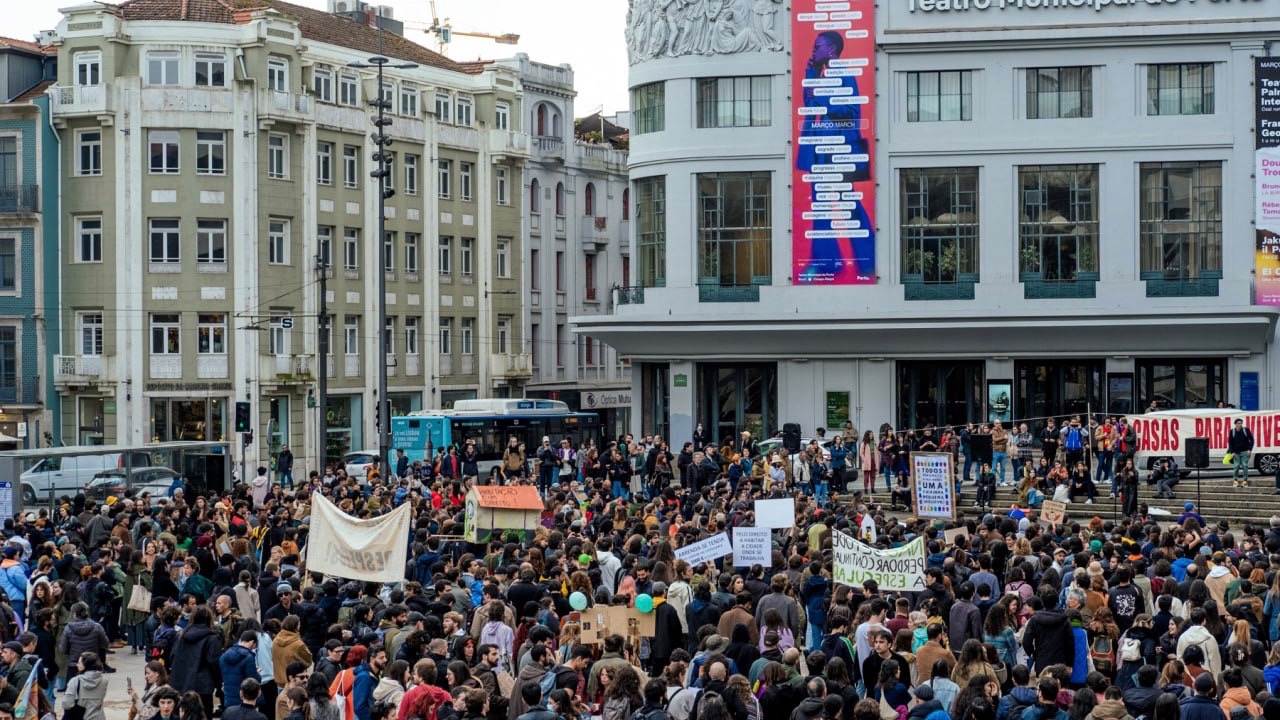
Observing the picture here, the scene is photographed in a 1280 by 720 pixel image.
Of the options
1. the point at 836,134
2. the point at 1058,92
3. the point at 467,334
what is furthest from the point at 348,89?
the point at 1058,92

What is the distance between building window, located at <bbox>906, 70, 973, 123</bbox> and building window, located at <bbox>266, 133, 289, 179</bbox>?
2250 cm

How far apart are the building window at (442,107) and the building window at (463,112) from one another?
0.55m

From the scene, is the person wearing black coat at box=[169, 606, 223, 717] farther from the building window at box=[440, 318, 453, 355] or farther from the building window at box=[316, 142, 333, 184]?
the building window at box=[440, 318, 453, 355]

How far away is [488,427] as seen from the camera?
171ft

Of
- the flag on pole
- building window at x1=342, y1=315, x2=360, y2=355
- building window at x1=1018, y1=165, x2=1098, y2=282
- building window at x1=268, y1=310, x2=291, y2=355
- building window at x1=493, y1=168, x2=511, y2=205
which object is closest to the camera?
the flag on pole

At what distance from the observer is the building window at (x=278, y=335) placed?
61.1 m

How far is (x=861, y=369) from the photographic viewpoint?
170 feet

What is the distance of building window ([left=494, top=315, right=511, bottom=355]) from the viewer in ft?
236

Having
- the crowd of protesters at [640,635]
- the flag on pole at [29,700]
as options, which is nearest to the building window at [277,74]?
the crowd of protesters at [640,635]

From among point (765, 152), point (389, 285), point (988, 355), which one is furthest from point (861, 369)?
point (389, 285)

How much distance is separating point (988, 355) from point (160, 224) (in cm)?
2779

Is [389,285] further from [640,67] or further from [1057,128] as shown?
[1057,128]

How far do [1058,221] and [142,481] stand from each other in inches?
1005

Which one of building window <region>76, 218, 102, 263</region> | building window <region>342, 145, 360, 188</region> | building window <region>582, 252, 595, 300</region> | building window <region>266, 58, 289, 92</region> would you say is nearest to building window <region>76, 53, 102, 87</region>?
building window <region>76, 218, 102, 263</region>
